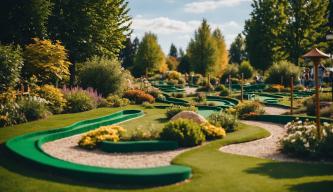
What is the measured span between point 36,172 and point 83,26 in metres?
23.5

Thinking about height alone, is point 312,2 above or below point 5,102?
above

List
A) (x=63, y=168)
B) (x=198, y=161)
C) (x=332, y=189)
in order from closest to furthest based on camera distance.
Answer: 1. (x=332, y=189)
2. (x=63, y=168)
3. (x=198, y=161)

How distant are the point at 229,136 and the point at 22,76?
14691mm

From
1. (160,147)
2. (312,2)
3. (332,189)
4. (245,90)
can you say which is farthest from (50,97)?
(312,2)

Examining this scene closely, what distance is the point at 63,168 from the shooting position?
419 inches

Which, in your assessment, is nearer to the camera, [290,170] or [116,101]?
[290,170]

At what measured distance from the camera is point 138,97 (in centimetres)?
3195

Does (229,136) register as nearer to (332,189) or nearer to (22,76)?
(332,189)

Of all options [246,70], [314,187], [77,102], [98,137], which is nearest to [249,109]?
[77,102]

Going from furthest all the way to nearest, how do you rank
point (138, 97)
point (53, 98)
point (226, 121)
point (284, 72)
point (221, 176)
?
point (284, 72), point (138, 97), point (53, 98), point (226, 121), point (221, 176)

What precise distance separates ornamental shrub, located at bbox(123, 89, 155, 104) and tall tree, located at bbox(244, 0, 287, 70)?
27.6 meters

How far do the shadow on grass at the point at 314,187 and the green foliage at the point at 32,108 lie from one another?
46.1 feet

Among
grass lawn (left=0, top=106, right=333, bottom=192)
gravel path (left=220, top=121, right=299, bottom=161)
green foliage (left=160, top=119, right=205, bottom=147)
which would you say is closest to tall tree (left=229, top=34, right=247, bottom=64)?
gravel path (left=220, top=121, right=299, bottom=161)

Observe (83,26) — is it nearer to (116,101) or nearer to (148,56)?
(116,101)
